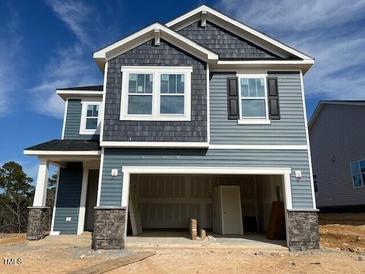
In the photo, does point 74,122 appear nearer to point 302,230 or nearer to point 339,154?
point 302,230

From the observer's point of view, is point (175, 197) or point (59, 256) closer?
point (59, 256)

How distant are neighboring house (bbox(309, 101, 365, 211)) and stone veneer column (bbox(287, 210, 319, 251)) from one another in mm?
9046

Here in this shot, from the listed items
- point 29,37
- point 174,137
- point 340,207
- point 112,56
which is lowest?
point 340,207

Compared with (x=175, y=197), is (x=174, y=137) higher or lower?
higher

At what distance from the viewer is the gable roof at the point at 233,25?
10.4 m

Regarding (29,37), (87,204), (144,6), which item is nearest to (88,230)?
(87,204)

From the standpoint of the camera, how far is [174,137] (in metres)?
9.09

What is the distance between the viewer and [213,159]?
9.20 meters

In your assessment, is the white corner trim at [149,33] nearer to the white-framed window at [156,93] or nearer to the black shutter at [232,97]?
the white-framed window at [156,93]

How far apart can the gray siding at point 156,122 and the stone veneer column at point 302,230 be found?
3429mm

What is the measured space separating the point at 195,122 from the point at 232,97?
1.59 metres

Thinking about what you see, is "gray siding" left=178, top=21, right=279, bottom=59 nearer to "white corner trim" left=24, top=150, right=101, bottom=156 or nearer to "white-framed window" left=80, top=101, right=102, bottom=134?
"white-framed window" left=80, top=101, right=102, bottom=134

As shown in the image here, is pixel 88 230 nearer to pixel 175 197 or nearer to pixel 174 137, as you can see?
pixel 175 197

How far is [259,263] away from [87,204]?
7107mm
